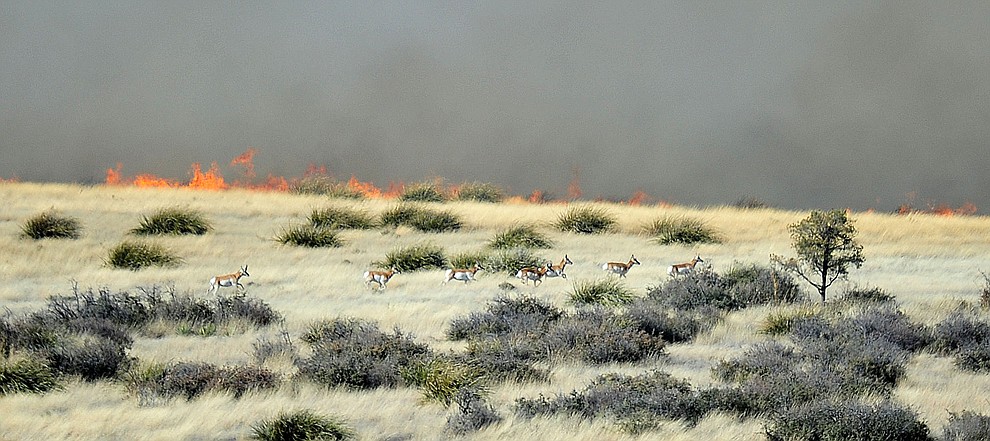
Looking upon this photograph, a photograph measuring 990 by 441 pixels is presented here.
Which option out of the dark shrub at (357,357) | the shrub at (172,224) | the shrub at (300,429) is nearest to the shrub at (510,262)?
the dark shrub at (357,357)

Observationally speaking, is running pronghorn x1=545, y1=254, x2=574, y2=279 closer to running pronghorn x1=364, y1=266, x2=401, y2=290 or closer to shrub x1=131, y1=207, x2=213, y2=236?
running pronghorn x1=364, y1=266, x2=401, y2=290

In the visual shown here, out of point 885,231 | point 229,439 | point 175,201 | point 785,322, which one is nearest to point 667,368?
point 785,322

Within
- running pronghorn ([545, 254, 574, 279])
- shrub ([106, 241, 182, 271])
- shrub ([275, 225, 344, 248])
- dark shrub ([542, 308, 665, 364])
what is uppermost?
shrub ([275, 225, 344, 248])

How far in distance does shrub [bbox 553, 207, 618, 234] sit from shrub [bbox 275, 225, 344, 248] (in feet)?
21.5

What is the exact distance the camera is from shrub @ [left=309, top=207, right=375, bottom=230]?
27.5 metres

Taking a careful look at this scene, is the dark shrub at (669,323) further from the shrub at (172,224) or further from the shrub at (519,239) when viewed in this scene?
→ the shrub at (172,224)

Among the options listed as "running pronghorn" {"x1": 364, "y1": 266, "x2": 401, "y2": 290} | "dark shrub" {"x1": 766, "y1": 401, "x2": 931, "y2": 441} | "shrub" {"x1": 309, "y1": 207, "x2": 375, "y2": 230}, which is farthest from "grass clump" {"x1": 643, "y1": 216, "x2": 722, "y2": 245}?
"dark shrub" {"x1": 766, "y1": 401, "x2": 931, "y2": 441}

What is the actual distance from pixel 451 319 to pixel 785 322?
5034 millimetres

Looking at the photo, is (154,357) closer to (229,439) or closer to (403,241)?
(229,439)

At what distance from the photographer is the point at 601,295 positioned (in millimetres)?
17922

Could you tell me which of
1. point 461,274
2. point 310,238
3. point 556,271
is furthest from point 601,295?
point 310,238

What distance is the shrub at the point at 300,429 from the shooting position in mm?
9445

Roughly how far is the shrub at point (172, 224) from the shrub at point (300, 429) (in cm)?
1703

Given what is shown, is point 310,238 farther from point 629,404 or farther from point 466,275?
point 629,404
